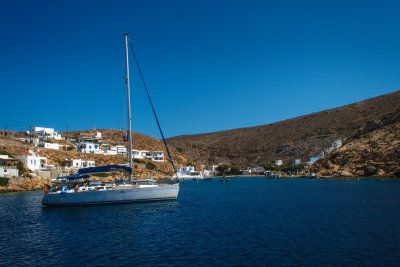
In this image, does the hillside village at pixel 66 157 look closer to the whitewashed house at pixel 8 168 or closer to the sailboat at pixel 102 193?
the whitewashed house at pixel 8 168

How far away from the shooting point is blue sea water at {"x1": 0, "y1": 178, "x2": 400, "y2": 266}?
13.6 meters

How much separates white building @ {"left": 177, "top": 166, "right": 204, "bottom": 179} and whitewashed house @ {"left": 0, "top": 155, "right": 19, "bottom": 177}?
68.3 metres

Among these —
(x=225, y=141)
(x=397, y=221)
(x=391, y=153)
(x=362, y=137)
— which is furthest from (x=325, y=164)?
(x=225, y=141)

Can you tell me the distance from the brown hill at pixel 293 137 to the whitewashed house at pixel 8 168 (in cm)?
12167

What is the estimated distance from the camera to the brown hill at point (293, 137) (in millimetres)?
144375

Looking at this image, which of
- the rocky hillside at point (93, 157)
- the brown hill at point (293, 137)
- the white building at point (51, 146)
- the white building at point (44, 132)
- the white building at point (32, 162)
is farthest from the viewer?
the brown hill at point (293, 137)

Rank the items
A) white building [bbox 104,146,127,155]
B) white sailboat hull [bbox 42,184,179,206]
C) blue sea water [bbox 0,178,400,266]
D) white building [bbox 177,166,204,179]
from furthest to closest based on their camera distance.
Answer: white building [bbox 177,166,204,179] < white building [bbox 104,146,127,155] < white sailboat hull [bbox 42,184,179,206] < blue sea water [bbox 0,178,400,266]

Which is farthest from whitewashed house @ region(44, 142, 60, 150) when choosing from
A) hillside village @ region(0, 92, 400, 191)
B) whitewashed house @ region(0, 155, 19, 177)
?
whitewashed house @ region(0, 155, 19, 177)

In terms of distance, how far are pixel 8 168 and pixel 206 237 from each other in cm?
4935

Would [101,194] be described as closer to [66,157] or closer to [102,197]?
[102,197]

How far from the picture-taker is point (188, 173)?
12125cm

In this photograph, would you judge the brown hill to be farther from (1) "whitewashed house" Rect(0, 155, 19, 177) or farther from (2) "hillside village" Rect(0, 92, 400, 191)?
(1) "whitewashed house" Rect(0, 155, 19, 177)

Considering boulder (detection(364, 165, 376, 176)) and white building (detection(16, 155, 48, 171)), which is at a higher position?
white building (detection(16, 155, 48, 171))

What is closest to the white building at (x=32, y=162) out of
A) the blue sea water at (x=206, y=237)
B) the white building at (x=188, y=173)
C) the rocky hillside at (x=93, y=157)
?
the rocky hillside at (x=93, y=157)
